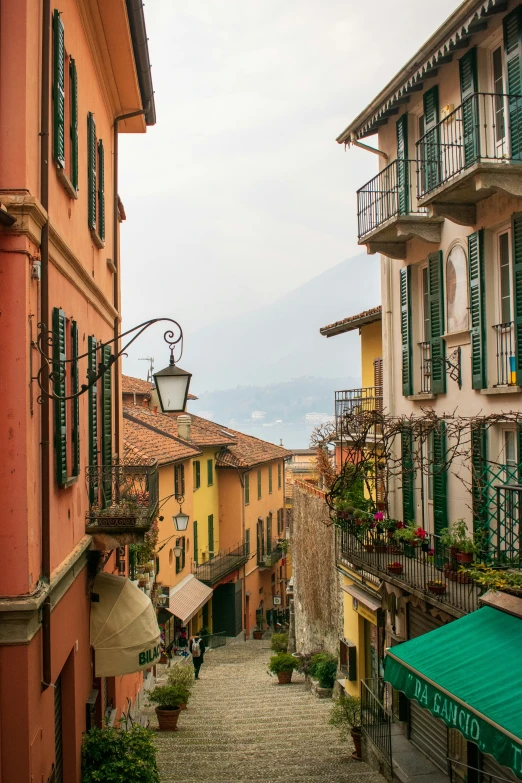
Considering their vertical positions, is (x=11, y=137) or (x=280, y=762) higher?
(x=11, y=137)

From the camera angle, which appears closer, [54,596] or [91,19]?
[54,596]

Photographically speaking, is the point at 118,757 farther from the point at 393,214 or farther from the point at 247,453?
the point at 247,453

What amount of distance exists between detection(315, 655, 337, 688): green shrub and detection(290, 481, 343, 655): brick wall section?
44cm

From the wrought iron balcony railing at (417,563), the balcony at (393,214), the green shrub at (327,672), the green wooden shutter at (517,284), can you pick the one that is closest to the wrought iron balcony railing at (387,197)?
the balcony at (393,214)

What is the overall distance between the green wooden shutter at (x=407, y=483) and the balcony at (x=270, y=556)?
34467 mm

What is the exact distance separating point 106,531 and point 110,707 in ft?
15.5

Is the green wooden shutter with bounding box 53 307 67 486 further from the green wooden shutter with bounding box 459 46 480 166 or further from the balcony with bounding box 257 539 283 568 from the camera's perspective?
the balcony with bounding box 257 539 283 568

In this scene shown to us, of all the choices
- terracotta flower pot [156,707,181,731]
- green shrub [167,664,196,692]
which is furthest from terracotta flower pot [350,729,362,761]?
green shrub [167,664,196,692]

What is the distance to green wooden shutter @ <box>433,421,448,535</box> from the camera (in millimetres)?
14742

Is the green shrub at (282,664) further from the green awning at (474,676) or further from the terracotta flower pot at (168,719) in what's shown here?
the green awning at (474,676)

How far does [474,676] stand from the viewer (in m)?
9.12

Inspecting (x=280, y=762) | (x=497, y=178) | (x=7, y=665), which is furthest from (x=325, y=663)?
(x=7, y=665)

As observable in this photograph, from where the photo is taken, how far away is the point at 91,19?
1124 cm

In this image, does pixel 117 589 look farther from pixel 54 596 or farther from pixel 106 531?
pixel 54 596
